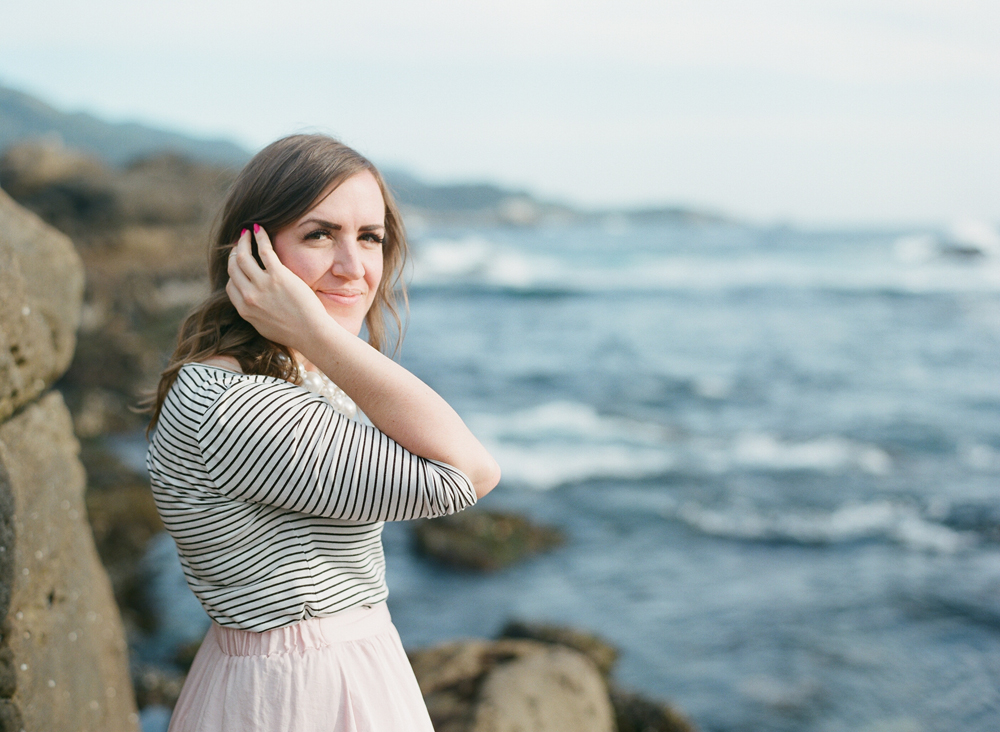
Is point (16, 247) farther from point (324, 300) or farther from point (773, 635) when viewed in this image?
point (773, 635)

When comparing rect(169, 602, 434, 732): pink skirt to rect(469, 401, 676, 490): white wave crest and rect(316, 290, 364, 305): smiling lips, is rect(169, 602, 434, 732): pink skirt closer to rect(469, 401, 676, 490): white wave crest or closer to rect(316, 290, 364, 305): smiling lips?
rect(316, 290, 364, 305): smiling lips

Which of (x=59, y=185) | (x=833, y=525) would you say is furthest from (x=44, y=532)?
(x=59, y=185)

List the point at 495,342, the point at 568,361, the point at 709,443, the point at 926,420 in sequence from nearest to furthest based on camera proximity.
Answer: the point at 709,443 → the point at 926,420 → the point at 568,361 → the point at 495,342

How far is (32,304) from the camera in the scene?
2.73m

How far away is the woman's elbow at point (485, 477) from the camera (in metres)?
1.71

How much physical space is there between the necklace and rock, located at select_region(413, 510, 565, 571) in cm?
600

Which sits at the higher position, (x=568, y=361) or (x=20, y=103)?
(x=20, y=103)

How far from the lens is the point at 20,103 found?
20.5m

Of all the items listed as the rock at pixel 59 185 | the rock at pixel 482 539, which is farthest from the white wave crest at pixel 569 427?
the rock at pixel 59 185

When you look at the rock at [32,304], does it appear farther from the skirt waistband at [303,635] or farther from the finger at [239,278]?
the skirt waistband at [303,635]

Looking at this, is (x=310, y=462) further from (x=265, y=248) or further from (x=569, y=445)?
(x=569, y=445)

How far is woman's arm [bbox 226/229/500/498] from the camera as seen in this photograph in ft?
5.39

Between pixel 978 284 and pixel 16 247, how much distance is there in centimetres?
3812

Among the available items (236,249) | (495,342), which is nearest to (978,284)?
(495,342)
